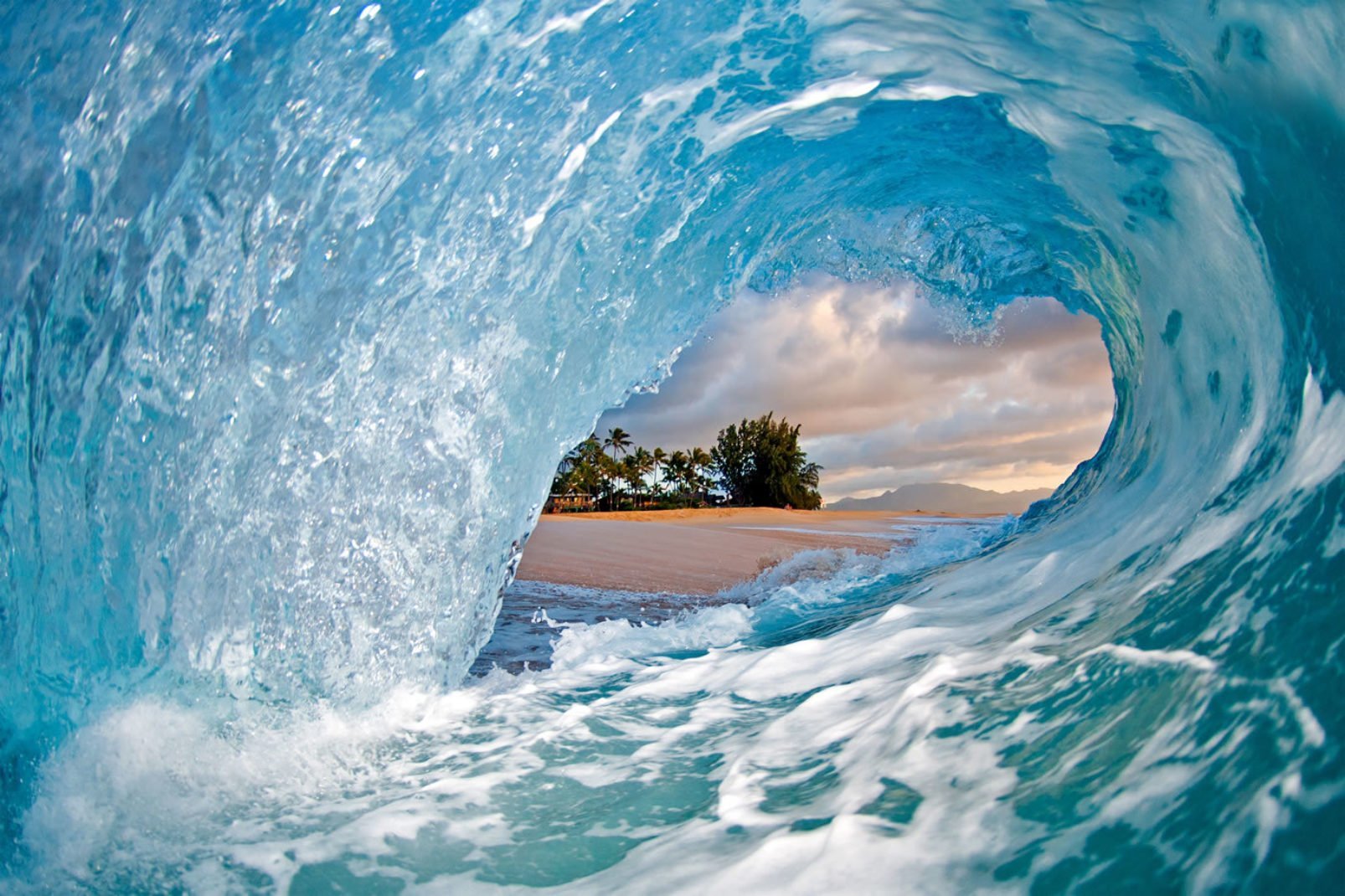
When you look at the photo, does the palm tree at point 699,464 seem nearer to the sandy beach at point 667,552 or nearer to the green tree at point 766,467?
the green tree at point 766,467

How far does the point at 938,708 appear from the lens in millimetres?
2850

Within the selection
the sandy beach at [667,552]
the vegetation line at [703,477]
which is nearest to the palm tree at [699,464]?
the vegetation line at [703,477]

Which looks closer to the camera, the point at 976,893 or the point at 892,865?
the point at 976,893

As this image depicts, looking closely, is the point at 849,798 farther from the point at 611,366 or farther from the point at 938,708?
the point at 611,366

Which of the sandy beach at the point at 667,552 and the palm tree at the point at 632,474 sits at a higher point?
the sandy beach at the point at 667,552

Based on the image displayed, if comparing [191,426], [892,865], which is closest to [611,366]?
[191,426]

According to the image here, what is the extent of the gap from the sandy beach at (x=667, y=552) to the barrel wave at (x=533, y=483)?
3640 millimetres

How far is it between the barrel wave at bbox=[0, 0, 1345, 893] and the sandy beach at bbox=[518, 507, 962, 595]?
3640 mm

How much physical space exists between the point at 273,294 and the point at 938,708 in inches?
124

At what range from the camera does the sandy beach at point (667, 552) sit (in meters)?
9.16

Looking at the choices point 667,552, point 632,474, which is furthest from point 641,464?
point 667,552

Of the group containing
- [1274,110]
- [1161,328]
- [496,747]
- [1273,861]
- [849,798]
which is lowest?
[496,747]

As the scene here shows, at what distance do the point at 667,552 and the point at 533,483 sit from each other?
314 inches

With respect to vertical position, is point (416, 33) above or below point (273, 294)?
above
